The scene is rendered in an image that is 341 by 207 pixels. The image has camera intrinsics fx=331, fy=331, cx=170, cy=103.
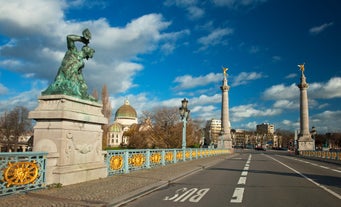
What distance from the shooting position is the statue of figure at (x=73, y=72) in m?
10.6

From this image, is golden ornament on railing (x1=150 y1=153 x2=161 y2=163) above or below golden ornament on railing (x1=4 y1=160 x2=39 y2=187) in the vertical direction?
below

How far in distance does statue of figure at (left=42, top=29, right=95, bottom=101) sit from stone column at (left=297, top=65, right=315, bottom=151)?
52808mm

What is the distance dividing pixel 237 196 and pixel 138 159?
7502 millimetres

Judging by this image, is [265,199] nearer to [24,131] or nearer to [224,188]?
[224,188]

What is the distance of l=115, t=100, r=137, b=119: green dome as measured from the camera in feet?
436

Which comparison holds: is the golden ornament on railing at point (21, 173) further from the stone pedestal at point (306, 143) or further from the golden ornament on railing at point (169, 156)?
the stone pedestal at point (306, 143)

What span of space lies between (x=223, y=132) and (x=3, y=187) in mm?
61285

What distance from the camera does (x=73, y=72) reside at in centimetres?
1114

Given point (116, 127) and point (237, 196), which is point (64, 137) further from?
point (116, 127)

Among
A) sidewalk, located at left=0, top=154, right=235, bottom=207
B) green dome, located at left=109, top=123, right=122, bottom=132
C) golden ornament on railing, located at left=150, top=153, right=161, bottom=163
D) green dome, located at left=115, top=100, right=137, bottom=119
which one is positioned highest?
green dome, located at left=115, top=100, right=137, bottom=119

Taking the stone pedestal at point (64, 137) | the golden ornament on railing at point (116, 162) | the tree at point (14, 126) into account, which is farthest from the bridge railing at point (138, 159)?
the tree at point (14, 126)

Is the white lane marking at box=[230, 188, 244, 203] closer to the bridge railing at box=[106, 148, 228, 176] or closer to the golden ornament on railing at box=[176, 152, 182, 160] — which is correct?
the bridge railing at box=[106, 148, 228, 176]

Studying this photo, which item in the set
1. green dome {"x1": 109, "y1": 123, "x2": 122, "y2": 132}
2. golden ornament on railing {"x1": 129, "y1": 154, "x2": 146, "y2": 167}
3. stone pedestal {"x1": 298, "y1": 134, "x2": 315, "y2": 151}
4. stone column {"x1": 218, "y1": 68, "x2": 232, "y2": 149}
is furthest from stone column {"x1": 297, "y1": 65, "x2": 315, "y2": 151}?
green dome {"x1": 109, "y1": 123, "x2": 122, "y2": 132}

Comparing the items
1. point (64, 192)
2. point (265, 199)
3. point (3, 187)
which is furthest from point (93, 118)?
point (265, 199)
